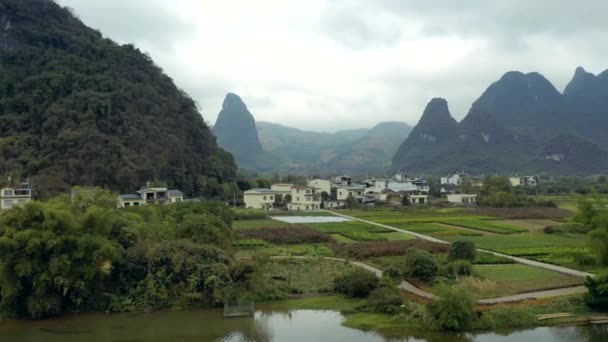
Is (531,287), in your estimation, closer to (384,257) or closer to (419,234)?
(384,257)

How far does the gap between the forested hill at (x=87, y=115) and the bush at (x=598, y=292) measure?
132 ft

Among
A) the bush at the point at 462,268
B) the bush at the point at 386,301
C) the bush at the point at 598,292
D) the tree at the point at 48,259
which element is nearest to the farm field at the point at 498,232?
the bush at the point at 598,292

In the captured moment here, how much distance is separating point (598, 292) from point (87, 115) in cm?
4838

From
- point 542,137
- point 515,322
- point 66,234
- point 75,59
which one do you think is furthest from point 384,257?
point 542,137

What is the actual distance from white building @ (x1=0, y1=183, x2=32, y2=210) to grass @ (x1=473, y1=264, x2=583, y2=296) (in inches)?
1287

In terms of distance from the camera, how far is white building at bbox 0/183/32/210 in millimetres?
39438

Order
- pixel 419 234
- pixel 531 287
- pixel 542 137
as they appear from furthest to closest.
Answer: pixel 542 137
pixel 419 234
pixel 531 287

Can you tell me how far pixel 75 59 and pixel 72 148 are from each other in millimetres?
15391

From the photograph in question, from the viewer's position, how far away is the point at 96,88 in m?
58.2

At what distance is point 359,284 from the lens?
69.4 feet

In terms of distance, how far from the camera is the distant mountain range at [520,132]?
413 feet

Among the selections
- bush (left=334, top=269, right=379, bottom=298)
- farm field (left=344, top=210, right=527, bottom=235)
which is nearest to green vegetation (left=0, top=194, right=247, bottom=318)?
bush (left=334, top=269, right=379, bottom=298)

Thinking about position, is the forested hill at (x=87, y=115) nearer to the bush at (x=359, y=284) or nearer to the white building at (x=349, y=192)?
the white building at (x=349, y=192)

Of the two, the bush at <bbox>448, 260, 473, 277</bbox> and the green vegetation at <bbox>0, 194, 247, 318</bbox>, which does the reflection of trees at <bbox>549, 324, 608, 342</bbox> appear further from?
the green vegetation at <bbox>0, 194, 247, 318</bbox>
